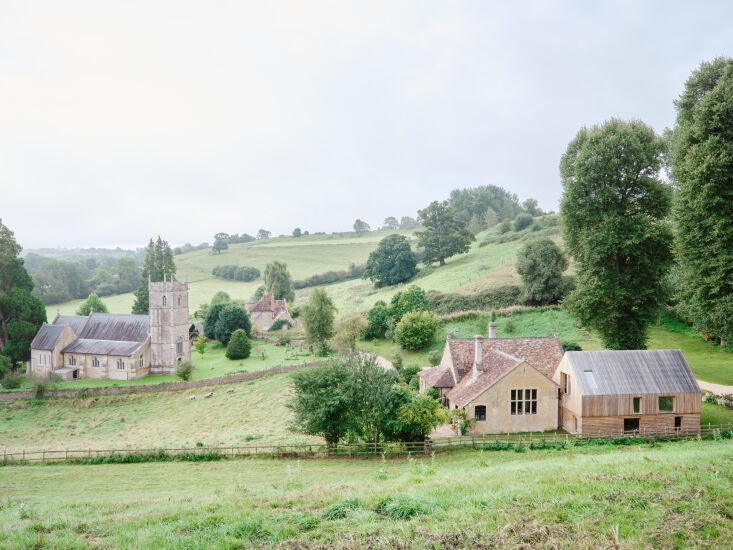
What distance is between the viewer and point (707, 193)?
22.8 metres

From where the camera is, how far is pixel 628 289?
28.6m

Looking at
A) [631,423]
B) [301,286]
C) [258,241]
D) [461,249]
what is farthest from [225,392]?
[258,241]

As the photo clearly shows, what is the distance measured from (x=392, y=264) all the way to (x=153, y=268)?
38.5m

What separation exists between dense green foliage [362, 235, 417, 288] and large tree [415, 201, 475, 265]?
516 cm

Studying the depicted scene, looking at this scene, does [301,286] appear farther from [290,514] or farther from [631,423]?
[290,514]

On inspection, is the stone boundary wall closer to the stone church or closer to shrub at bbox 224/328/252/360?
the stone church

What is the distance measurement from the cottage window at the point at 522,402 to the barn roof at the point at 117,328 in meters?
42.8

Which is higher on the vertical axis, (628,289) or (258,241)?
(258,241)

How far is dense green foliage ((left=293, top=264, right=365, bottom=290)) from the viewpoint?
4166 inches

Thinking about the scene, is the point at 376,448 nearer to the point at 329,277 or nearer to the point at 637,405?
the point at 637,405

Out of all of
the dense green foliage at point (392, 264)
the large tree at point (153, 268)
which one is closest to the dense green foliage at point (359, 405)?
the large tree at point (153, 268)

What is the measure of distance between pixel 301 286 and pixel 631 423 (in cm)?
8495

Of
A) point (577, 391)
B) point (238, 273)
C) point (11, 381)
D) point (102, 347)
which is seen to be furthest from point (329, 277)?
point (577, 391)

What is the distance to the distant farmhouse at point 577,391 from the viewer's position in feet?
85.4
